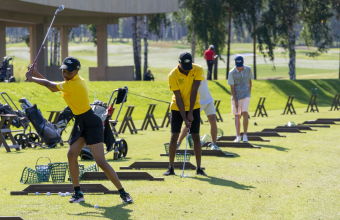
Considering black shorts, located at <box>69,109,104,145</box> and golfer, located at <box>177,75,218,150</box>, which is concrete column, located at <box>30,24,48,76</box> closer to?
golfer, located at <box>177,75,218,150</box>

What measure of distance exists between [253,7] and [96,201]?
38.5 m

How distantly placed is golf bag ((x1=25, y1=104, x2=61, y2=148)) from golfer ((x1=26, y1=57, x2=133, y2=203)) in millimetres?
6037

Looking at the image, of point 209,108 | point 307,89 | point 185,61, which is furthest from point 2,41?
point 185,61

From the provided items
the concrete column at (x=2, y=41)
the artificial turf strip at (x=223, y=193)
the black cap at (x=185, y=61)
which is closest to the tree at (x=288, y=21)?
the concrete column at (x=2, y=41)

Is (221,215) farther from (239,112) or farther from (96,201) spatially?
(239,112)

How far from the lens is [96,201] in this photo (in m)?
6.55

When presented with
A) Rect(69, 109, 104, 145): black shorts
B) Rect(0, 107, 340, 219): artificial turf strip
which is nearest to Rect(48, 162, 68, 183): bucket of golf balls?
Rect(0, 107, 340, 219): artificial turf strip

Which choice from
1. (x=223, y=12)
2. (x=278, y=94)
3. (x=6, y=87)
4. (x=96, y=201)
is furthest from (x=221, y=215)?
(x=223, y=12)

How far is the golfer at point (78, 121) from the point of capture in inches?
251

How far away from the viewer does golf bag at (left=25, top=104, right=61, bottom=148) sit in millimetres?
12516

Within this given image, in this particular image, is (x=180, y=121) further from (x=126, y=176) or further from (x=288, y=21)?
(x=288, y=21)

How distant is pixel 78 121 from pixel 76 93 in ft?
1.27

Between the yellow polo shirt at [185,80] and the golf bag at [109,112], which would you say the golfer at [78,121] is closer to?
the yellow polo shirt at [185,80]

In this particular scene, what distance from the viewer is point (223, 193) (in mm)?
6988
